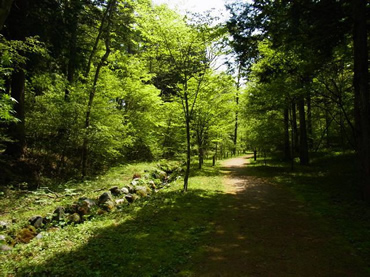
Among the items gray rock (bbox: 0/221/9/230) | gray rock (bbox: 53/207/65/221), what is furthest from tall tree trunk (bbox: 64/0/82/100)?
gray rock (bbox: 0/221/9/230)

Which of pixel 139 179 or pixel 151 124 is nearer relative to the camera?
pixel 139 179

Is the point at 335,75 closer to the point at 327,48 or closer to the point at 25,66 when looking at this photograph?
the point at 327,48

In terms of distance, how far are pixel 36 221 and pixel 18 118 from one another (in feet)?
19.9

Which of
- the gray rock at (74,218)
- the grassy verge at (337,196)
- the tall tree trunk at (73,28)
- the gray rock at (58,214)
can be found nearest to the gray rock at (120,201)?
the gray rock at (74,218)

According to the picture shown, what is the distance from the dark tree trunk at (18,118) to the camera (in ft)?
33.2

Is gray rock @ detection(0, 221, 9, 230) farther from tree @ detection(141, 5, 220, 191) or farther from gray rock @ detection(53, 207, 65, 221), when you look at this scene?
tree @ detection(141, 5, 220, 191)

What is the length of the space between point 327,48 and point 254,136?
384 inches

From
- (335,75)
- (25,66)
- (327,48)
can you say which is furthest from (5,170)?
(335,75)

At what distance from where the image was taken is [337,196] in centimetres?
824

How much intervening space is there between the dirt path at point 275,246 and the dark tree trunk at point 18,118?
9663 mm

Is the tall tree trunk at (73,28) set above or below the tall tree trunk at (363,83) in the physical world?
above

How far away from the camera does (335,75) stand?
10.7 meters

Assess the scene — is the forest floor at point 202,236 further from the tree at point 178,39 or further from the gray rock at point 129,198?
the tree at point 178,39

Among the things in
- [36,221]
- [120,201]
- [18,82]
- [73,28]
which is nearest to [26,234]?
[36,221]
